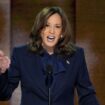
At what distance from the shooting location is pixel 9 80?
2.53 metres


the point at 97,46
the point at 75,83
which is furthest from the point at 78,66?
the point at 97,46

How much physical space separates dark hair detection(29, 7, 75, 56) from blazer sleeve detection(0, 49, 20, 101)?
0.55 feet

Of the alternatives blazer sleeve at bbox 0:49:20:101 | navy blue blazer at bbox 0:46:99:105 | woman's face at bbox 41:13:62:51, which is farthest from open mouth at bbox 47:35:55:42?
blazer sleeve at bbox 0:49:20:101

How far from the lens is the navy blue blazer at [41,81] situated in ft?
8.08

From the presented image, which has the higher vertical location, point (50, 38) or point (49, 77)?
point (50, 38)

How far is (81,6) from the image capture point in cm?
469

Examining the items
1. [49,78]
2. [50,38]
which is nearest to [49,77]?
[49,78]

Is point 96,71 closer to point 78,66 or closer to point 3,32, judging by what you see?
point 3,32

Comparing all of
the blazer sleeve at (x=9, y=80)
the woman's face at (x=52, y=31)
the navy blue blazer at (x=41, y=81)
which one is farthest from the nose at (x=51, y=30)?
the blazer sleeve at (x=9, y=80)

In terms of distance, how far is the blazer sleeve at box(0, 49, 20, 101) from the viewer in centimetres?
242

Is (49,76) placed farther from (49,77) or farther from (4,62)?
(4,62)

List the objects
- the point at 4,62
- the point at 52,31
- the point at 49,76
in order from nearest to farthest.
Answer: the point at 4,62
the point at 49,76
the point at 52,31

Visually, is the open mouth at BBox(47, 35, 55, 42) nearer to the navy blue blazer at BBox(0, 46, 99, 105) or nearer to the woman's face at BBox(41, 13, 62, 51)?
the woman's face at BBox(41, 13, 62, 51)

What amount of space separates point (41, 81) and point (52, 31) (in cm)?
34
